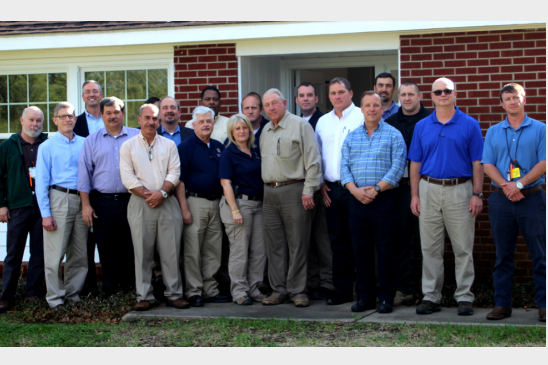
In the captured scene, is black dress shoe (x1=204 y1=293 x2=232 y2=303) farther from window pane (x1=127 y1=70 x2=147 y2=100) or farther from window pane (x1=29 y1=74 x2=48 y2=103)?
window pane (x1=29 y1=74 x2=48 y2=103)

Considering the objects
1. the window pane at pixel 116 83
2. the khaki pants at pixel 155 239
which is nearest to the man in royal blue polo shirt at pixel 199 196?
the khaki pants at pixel 155 239

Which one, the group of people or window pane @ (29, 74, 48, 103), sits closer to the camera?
the group of people

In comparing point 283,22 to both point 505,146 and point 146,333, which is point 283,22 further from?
point 146,333

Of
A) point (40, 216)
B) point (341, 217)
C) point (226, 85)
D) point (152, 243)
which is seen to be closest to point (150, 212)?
point (152, 243)

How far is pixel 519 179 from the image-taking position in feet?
17.2

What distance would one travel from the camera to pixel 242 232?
628 cm

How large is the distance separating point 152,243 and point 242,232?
2.92ft

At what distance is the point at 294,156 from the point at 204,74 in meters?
2.39

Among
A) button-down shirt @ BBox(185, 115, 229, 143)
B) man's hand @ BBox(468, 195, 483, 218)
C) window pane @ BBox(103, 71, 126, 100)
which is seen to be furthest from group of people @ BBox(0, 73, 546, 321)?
window pane @ BBox(103, 71, 126, 100)

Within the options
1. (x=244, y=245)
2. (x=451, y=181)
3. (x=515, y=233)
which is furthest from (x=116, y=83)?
(x=515, y=233)

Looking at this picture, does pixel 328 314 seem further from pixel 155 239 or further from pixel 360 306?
pixel 155 239

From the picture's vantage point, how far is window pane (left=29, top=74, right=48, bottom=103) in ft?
27.8

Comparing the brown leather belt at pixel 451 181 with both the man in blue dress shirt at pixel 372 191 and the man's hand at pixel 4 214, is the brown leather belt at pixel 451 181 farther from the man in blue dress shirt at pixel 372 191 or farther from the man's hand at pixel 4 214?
the man's hand at pixel 4 214

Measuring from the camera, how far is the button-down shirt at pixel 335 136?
6.09 meters
